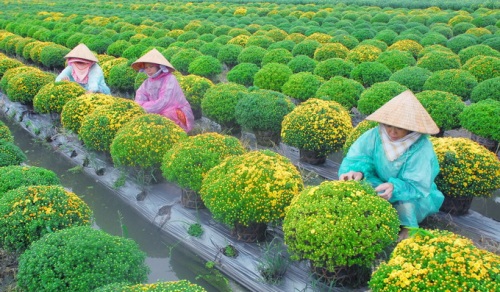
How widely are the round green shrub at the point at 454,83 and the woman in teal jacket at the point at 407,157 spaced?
422cm

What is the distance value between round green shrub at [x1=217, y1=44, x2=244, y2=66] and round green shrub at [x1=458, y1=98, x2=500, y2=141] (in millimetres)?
7062

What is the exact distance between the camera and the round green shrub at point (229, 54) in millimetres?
12211

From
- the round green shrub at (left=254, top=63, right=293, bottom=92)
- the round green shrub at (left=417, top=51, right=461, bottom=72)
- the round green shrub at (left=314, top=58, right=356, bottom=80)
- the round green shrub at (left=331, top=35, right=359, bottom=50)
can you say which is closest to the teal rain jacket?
the round green shrub at (left=254, top=63, right=293, bottom=92)

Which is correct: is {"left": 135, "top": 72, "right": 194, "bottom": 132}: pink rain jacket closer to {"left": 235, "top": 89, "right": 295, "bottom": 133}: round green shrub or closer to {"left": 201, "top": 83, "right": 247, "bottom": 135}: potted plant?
{"left": 201, "top": 83, "right": 247, "bottom": 135}: potted plant

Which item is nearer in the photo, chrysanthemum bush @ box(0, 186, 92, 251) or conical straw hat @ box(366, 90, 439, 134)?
conical straw hat @ box(366, 90, 439, 134)

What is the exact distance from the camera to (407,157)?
413 centimetres

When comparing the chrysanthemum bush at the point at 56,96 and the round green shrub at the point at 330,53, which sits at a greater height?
the round green shrub at the point at 330,53

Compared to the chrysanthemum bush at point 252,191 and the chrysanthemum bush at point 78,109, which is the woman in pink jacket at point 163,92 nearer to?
the chrysanthemum bush at point 78,109

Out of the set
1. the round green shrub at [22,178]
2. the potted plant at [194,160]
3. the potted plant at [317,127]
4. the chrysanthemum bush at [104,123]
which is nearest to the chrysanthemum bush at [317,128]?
the potted plant at [317,127]

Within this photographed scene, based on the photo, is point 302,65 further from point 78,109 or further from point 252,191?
point 252,191

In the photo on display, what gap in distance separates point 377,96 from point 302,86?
1580 millimetres

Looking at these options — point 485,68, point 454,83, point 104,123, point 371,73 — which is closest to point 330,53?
point 371,73

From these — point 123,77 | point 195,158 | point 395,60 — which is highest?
point 395,60

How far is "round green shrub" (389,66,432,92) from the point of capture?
8.35 m
